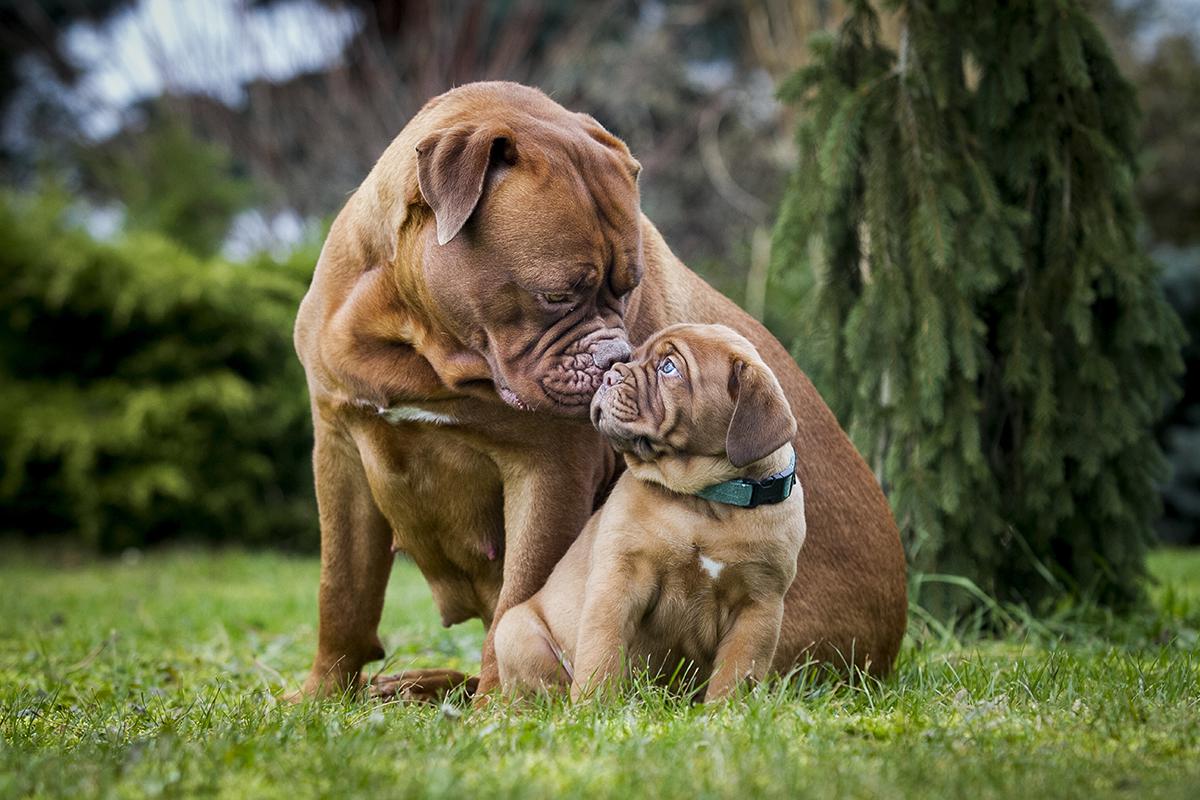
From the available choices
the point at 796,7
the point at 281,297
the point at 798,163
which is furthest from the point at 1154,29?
the point at 798,163

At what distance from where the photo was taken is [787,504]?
12.1 feet

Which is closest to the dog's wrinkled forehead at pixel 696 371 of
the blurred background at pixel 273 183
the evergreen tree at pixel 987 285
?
the evergreen tree at pixel 987 285

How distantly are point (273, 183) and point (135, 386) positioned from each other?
538 cm

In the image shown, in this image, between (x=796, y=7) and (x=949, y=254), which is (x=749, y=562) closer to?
(x=949, y=254)

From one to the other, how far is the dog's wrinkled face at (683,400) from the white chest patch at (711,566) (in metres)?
0.32

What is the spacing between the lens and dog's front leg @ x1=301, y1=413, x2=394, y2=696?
14.4ft

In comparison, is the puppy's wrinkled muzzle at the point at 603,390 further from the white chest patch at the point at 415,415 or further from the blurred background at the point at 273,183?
the blurred background at the point at 273,183

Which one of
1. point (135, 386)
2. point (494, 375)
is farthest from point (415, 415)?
point (135, 386)

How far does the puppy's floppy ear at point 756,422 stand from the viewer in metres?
3.50

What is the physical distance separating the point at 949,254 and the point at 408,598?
16.2ft

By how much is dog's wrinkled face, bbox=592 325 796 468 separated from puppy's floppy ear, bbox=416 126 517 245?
0.68 meters

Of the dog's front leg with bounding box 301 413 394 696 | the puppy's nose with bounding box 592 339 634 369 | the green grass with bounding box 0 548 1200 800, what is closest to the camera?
the green grass with bounding box 0 548 1200 800

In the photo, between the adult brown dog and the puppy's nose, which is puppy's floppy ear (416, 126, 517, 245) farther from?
the puppy's nose

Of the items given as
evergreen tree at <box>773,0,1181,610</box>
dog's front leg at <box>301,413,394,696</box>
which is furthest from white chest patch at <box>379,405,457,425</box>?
evergreen tree at <box>773,0,1181,610</box>
